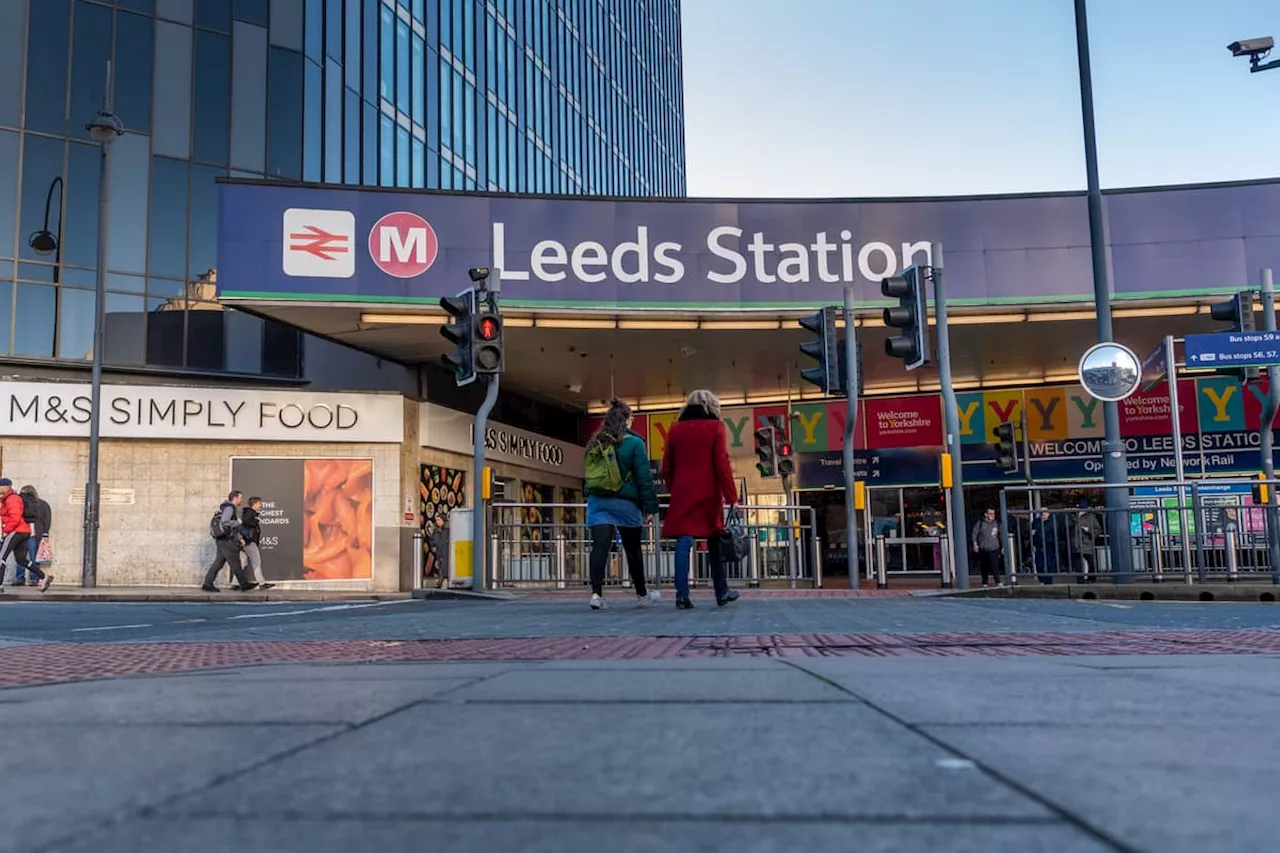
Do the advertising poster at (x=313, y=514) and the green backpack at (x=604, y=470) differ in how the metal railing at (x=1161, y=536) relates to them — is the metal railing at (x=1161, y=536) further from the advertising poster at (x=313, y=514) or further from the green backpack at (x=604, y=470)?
the advertising poster at (x=313, y=514)

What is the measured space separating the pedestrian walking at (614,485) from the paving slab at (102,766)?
6.57 m

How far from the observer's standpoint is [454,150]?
34.8 m

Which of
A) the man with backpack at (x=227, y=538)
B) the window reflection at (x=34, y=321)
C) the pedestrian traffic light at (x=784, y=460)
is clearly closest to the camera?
the man with backpack at (x=227, y=538)

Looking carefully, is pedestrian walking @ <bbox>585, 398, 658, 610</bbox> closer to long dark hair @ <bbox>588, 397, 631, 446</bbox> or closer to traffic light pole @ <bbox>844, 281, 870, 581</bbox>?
long dark hair @ <bbox>588, 397, 631, 446</bbox>

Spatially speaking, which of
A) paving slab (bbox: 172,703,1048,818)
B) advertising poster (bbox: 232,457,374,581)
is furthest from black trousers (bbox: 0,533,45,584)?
paving slab (bbox: 172,703,1048,818)

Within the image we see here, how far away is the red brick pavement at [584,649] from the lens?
4.71 metres

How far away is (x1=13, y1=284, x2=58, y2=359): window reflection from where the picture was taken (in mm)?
21578

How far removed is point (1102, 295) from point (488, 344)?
→ 753 cm

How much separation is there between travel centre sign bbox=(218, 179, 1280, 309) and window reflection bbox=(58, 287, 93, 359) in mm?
6646

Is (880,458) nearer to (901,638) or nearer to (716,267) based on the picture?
(716,267)

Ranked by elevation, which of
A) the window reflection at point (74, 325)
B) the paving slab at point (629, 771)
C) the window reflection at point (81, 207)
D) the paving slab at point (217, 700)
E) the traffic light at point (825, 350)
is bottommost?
the paving slab at point (217, 700)

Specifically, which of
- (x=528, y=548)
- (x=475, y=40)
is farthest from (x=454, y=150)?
(x=528, y=548)

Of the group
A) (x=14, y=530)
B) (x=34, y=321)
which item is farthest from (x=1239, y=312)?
(x=34, y=321)

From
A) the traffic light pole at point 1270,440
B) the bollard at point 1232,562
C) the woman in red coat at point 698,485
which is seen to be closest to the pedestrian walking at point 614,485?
the woman in red coat at point 698,485
